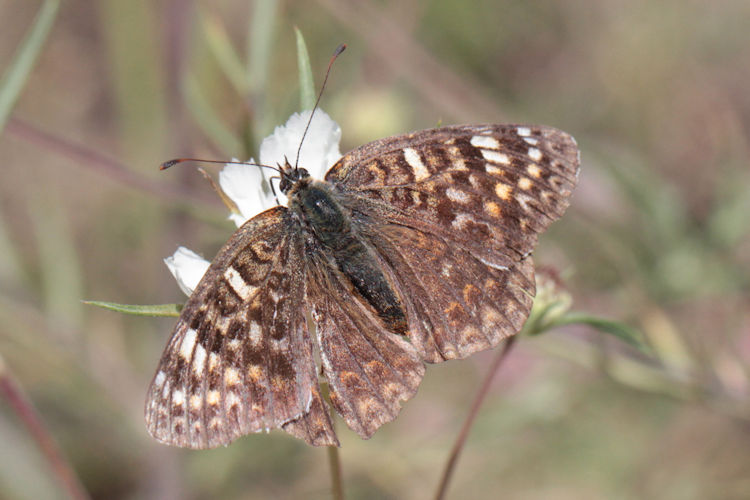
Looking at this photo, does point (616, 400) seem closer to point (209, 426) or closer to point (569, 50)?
point (569, 50)

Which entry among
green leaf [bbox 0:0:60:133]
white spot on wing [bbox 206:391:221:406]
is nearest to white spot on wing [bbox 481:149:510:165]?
white spot on wing [bbox 206:391:221:406]

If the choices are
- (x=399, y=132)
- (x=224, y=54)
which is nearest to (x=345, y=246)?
(x=224, y=54)

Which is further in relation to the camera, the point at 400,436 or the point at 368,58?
the point at 368,58

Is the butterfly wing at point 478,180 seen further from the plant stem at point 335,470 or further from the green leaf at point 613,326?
the plant stem at point 335,470

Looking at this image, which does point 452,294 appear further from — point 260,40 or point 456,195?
point 260,40

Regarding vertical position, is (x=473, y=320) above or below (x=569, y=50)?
below

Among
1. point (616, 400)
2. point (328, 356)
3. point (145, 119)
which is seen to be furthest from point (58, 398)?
point (616, 400)
